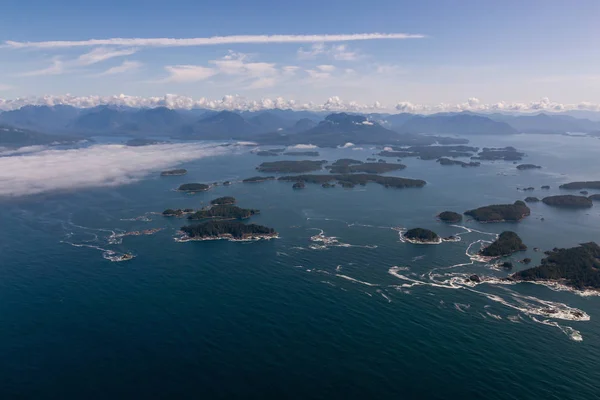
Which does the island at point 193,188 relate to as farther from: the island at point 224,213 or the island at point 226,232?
the island at point 226,232

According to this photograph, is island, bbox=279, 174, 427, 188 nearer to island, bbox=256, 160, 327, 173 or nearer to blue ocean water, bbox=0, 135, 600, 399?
island, bbox=256, 160, 327, 173

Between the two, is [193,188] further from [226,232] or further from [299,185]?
[226,232]

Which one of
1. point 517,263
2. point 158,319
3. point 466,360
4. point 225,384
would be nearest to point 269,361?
point 225,384

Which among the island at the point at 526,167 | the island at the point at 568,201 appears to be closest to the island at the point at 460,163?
the island at the point at 526,167

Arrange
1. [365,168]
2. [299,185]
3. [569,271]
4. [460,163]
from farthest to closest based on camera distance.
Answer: [460,163] < [365,168] < [299,185] < [569,271]

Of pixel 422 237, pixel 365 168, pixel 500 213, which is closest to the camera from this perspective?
pixel 422 237

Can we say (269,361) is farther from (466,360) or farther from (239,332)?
(466,360)

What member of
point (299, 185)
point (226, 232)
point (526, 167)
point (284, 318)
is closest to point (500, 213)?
point (299, 185)
